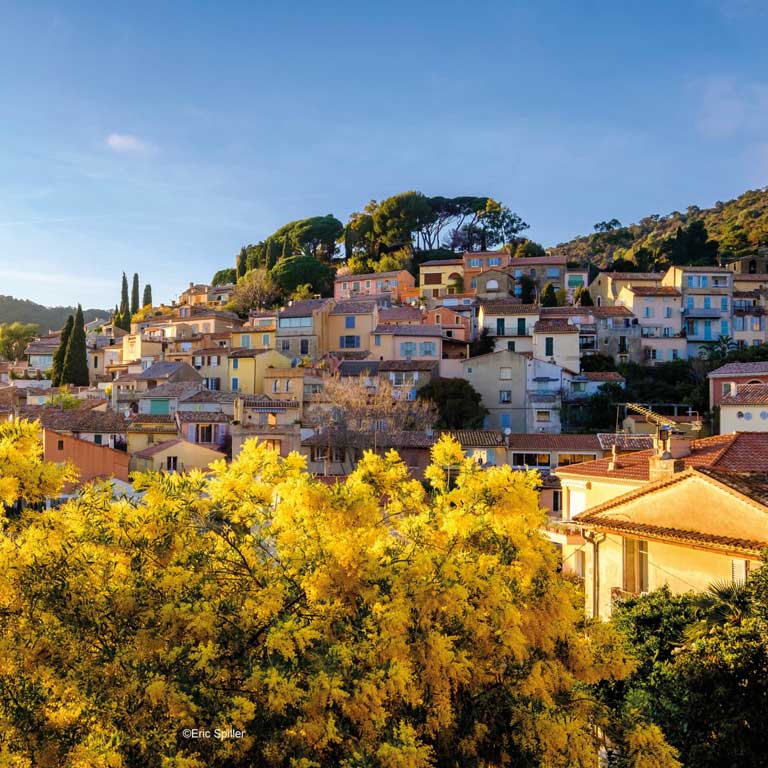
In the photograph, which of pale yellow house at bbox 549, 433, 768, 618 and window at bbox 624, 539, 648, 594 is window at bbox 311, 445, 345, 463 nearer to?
pale yellow house at bbox 549, 433, 768, 618

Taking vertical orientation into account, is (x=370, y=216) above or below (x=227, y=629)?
above

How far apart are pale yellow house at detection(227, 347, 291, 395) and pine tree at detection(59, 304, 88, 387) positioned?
1619 cm

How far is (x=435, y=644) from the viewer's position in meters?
7.67

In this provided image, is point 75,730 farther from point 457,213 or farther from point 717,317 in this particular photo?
point 457,213

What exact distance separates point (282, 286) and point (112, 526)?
74.4 metres

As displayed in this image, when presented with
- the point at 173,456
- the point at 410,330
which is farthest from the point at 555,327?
the point at 173,456

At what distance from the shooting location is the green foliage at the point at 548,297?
227 feet

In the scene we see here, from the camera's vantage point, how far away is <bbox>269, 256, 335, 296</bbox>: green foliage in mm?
81062

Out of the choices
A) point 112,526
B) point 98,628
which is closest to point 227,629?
point 98,628

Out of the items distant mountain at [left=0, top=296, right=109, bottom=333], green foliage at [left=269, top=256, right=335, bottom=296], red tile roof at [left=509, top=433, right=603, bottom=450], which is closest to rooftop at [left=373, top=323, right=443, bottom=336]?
red tile roof at [left=509, top=433, right=603, bottom=450]

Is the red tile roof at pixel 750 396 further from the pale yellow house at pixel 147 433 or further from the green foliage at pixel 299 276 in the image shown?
the green foliage at pixel 299 276

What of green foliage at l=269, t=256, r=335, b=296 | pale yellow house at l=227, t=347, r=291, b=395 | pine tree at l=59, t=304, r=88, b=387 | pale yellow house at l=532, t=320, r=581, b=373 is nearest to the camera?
pale yellow house at l=532, t=320, r=581, b=373

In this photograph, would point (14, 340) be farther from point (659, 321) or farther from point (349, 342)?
point (659, 321)

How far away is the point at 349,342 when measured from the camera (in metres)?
60.7
